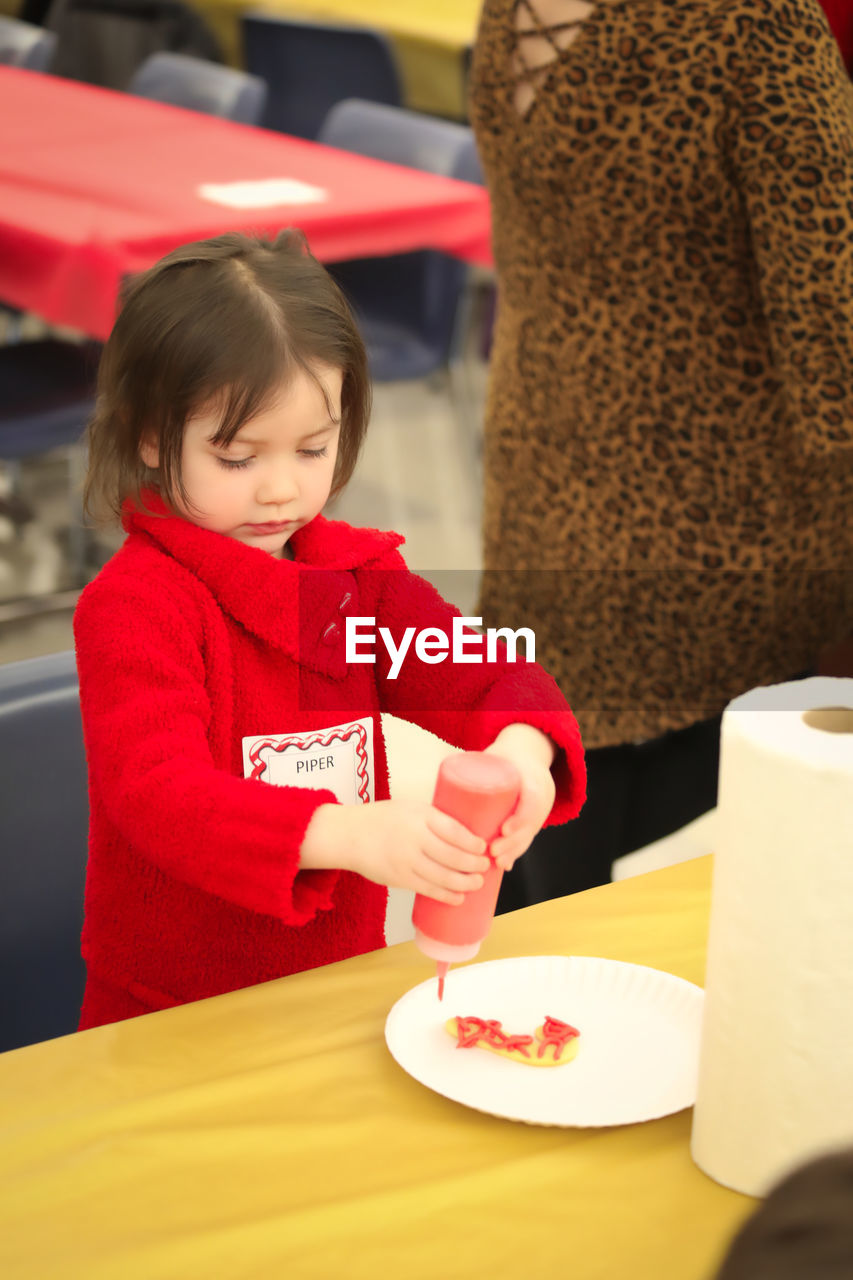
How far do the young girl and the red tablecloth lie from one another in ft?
5.08

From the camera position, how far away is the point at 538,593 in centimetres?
163

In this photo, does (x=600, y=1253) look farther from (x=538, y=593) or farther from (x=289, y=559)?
(x=538, y=593)

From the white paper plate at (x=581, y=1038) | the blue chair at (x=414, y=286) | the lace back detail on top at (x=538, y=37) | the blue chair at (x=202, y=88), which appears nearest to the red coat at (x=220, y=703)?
the white paper plate at (x=581, y=1038)

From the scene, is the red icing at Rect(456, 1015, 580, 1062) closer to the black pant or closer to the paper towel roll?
the paper towel roll

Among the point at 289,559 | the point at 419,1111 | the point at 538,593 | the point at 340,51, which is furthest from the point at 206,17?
the point at 419,1111

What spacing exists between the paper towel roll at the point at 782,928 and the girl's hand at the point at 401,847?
146mm

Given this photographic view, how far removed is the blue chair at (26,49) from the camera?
16.3 ft

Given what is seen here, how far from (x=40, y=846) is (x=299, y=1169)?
539 millimetres

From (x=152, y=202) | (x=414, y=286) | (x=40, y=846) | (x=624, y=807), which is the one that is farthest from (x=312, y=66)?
(x=40, y=846)

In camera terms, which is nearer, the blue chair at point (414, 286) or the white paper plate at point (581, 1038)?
the white paper plate at point (581, 1038)

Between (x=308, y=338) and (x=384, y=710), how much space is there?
1.05 ft

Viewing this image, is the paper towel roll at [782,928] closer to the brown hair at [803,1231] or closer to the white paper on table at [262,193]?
the brown hair at [803,1231]

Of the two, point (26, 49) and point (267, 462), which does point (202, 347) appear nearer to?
point (267, 462)

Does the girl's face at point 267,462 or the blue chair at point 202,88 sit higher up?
the blue chair at point 202,88
